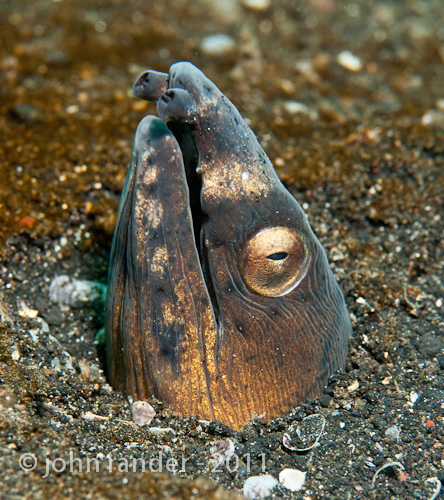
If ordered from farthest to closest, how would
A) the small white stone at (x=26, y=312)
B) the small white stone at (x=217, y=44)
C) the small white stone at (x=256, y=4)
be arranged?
the small white stone at (x=256, y=4) → the small white stone at (x=217, y=44) → the small white stone at (x=26, y=312)

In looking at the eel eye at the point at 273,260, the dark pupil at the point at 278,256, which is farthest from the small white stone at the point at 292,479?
the dark pupil at the point at 278,256

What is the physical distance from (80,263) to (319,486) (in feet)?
7.40

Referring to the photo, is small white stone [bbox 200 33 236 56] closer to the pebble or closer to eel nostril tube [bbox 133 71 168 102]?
eel nostril tube [bbox 133 71 168 102]

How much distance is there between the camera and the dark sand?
2205mm

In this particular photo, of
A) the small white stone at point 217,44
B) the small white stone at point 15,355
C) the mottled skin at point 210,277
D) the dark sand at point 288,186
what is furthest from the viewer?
the small white stone at point 217,44

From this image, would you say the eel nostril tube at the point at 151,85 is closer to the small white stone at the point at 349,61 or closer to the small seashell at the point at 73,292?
the small seashell at the point at 73,292

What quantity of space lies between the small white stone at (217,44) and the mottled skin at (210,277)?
387cm

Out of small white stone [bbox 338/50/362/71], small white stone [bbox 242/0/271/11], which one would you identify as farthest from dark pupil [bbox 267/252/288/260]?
small white stone [bbox 242/0/271/11]

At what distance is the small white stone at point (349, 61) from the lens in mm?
6102

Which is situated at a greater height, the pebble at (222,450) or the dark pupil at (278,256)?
the dark pupil at (278,256)

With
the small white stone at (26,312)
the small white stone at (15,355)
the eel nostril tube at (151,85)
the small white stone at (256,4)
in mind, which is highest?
the small white stone at (256,4)

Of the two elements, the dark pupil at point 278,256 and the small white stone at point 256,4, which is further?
the small white stone at point 256,4

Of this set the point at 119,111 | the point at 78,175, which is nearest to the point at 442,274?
the point at 78,175

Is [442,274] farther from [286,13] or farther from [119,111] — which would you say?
[286,13]
